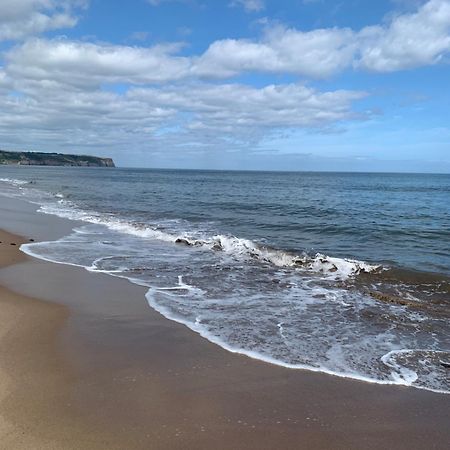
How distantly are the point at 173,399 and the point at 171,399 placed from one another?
2cm

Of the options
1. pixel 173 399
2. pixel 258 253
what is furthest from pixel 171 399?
pixel 258 253

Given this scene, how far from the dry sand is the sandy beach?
0.04 ft

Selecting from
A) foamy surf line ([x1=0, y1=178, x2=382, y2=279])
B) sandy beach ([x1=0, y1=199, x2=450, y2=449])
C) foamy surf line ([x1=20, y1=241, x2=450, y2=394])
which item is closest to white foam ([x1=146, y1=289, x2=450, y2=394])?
foamy surf line ([x1=20, y1=241, x2=450, y2=394])

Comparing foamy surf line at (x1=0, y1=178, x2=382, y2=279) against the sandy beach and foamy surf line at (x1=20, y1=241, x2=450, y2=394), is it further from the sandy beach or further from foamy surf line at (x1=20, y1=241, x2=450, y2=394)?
the sandy beach

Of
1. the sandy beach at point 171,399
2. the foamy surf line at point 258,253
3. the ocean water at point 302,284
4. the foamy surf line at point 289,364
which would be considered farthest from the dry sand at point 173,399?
the foamy surf line at point 258,253

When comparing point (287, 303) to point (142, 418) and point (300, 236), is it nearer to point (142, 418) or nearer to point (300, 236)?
point (142, 418)

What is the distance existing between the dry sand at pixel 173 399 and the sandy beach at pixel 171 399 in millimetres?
12

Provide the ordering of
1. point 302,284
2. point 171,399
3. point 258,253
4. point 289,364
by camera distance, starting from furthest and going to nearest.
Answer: point 258,253 < point 302,284 < point 289,364 < point 171,399

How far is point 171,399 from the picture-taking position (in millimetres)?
5145

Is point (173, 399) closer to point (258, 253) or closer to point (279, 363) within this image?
point (279, 363)

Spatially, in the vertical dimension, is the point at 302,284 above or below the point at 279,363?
below

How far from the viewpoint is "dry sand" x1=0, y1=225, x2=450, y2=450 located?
442cm

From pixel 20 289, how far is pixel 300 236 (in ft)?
44.3

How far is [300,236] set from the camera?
812 inches
